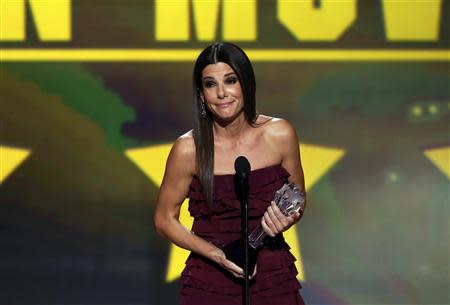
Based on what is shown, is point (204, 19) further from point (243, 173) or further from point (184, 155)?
point (243, 173)

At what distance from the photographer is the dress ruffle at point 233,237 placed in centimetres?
254

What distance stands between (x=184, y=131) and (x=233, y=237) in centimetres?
191

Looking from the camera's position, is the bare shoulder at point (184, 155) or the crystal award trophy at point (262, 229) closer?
the crystal award trophy at point (262, 229)

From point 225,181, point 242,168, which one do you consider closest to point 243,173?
point 242,168

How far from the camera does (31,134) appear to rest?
14.5 ft

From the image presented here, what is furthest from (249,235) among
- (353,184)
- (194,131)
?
(353,184)

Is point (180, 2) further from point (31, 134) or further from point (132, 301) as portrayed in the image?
point (132, 301)

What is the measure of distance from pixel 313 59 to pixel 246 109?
1.87 meters

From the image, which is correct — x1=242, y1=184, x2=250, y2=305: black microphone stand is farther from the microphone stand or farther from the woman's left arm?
the woman's left arm

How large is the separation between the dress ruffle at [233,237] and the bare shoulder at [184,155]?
0.27 feet

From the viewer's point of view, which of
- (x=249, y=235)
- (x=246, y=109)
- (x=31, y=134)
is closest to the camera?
(x=249, y=235)

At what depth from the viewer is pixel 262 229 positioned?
8.03 ft

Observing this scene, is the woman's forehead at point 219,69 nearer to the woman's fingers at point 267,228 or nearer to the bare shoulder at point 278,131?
the bare shoulder at point 278,131

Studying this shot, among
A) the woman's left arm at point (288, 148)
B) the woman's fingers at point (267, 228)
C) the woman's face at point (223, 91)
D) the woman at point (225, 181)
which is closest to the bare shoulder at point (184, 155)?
the woman at point (225, 181)
